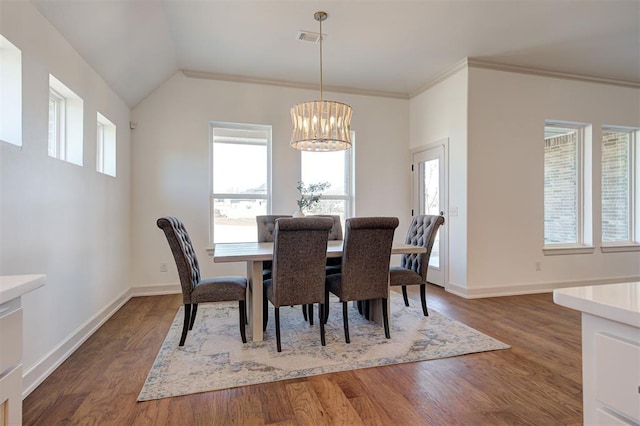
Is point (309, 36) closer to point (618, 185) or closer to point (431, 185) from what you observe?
point (431, 185)

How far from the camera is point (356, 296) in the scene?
2.61m

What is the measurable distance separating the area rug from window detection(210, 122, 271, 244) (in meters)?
1.53

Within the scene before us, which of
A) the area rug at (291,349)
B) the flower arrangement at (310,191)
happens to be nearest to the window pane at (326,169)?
the flower arrangement at (310,191)

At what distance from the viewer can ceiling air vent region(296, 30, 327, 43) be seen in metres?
3.39

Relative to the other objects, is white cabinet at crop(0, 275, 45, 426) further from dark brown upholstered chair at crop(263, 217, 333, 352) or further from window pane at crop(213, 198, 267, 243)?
window pane at crop(213, 198, 267, 243)

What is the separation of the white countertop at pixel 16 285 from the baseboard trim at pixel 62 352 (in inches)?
59.1

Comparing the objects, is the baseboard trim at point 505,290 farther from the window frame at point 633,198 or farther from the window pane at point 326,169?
the window pane at point 326,169

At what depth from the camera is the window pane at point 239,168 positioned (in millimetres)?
4562

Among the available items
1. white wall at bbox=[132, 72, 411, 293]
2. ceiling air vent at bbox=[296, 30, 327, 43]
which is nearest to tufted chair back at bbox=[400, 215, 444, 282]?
white wall at bbox=[132, 72, 411, 293]

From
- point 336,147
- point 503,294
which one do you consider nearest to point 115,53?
point 336,147

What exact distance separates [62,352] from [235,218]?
8.30ft

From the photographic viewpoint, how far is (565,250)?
443cm

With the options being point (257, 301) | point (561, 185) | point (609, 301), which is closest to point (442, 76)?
point (561, 185)

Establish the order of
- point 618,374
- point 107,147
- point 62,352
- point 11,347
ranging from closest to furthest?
point 618,374
point 11,347
point 62,352
point 107,147
